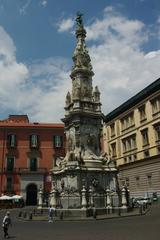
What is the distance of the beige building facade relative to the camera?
4209 cm

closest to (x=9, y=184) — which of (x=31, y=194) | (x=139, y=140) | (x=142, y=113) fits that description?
(x=31, y=194)

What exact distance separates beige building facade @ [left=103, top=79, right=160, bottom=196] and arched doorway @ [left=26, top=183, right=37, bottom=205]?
51.8 feet

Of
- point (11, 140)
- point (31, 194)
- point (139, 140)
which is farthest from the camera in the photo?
point (11, 140)

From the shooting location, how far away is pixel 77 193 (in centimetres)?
2586

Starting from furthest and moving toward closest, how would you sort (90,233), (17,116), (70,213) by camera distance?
1. (17,116)
2. (70,213)
3. (90,233)

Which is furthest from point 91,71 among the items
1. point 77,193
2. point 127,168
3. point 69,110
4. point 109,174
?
point 127,168

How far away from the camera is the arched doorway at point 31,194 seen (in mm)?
53531

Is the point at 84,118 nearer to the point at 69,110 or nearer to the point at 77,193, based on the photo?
the point at 69,110

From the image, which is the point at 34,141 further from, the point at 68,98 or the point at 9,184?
the point at 68,98

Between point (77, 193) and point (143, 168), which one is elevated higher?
point (143, 168)

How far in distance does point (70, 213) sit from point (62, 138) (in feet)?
114

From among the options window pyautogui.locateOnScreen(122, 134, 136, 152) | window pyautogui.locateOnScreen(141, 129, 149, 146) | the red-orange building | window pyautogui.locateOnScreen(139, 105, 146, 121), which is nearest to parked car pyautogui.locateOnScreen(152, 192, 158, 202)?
window pyautogui.locateOnScreen(141, 129, 149, 146)

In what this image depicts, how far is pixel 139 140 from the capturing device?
46.7 metres

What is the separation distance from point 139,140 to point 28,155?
21.8 meters
